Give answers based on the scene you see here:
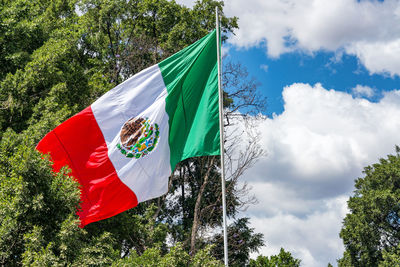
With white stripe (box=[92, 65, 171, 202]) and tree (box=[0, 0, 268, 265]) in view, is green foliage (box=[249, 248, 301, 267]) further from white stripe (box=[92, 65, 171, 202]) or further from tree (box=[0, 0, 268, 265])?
white stripe (box=[92, 65, 171, 202])

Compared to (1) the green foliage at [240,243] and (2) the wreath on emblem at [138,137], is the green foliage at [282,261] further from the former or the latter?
(2) the wreath on emblem at [138,137]

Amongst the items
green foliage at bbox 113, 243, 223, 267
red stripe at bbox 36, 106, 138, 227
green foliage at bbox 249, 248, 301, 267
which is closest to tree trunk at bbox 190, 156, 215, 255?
green foliage at bbox 249, 248, 301, 267

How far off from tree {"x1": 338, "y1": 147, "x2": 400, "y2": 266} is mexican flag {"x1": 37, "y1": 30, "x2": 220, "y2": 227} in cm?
2806

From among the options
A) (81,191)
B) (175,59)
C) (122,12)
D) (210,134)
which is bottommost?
(81,191)

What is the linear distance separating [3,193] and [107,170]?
221 centimetres

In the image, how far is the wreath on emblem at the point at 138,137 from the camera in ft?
30.4

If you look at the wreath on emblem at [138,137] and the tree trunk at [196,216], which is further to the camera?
the tree trunk at [196,216]

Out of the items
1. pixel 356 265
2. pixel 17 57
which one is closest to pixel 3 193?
pixel 17 57

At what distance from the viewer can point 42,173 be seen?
31.4 feet

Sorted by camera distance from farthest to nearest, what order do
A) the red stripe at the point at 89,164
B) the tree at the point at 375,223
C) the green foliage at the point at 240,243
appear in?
the tree at the point at 375,223, the green foliage at the point at 240,243, the red stripe at the point at 89,164

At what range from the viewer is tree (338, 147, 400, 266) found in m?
34.2

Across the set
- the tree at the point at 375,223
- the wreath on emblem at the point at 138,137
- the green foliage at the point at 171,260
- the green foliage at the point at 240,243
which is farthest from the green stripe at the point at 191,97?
the tree at the point at 375,223

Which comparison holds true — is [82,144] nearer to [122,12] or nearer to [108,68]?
[108,68]

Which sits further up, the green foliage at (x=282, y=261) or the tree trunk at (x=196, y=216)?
the tree trunk at (x=196, y=216)
